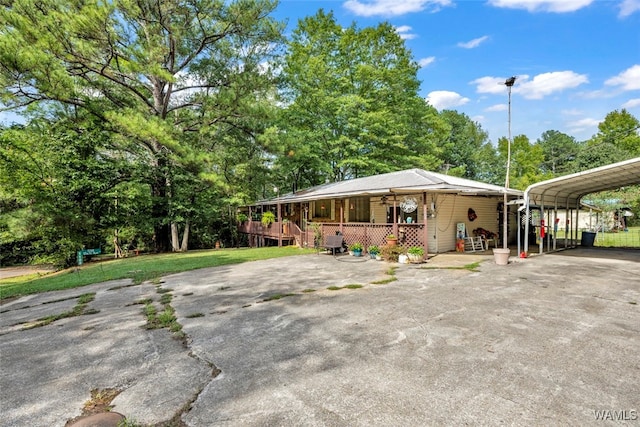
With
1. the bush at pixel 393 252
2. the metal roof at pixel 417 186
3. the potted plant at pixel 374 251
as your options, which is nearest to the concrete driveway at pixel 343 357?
the bush at pixel 393 252

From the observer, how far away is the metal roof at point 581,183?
381 inches

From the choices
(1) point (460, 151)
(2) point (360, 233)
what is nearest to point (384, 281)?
(2) point (360, 233)

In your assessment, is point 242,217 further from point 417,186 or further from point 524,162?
point 524,162

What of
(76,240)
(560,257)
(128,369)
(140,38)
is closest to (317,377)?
(128,369)

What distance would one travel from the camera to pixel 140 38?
16156mm

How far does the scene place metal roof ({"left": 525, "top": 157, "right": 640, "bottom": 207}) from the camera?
9.68 m

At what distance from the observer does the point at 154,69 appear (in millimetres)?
13930

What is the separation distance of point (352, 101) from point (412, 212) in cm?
1270

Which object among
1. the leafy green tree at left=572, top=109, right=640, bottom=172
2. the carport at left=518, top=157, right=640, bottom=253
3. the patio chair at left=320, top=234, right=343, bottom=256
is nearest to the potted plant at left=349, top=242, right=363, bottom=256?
the patio chair at left=320, top=234, right=343, bottom=256

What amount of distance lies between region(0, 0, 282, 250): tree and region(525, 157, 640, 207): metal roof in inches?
515

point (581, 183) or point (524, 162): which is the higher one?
point (524, 162)

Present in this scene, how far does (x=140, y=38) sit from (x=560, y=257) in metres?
21.6

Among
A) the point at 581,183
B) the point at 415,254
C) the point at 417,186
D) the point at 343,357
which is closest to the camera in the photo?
the point at 343,357

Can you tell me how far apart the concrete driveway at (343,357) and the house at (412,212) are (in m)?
5.04
